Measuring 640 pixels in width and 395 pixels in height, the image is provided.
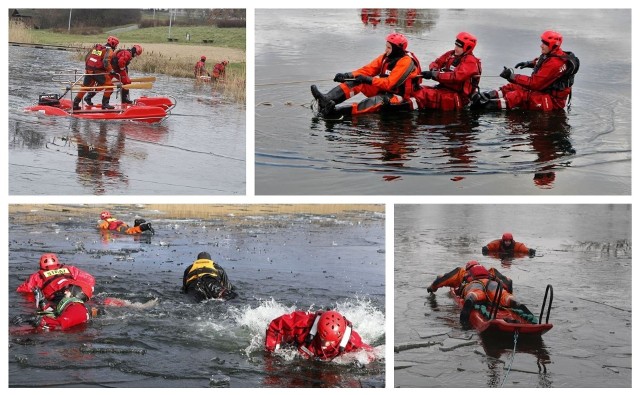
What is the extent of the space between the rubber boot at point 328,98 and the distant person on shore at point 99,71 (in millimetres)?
2110

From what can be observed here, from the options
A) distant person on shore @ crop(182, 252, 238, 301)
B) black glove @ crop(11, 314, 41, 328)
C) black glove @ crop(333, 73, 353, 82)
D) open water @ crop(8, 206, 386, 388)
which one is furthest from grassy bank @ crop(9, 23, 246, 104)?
black glove @ crop(11, 314, 41, 328)

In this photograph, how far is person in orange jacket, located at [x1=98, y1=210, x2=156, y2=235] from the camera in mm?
11312

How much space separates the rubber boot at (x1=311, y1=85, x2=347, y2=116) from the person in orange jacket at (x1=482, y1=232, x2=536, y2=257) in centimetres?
221

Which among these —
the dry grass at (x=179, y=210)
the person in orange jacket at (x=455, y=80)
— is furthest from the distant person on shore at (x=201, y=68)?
the person in orange jacket at (x=455, y=80)

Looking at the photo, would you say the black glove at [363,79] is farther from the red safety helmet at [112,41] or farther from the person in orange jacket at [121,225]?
the person in orange jacket at [121,225]

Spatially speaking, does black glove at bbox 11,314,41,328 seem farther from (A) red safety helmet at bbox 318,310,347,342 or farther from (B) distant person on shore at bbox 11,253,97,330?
(A) red safety helmet at bbox 318,310,347,342

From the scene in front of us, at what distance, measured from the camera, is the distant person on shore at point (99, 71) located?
11227 mm

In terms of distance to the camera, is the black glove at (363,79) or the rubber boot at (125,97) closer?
the black glove at (363,79)

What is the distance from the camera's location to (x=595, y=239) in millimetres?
12062

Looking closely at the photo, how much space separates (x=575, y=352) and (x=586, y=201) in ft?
4.37

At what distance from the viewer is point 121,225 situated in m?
11.4

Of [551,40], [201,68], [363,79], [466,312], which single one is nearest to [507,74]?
[551,40]
